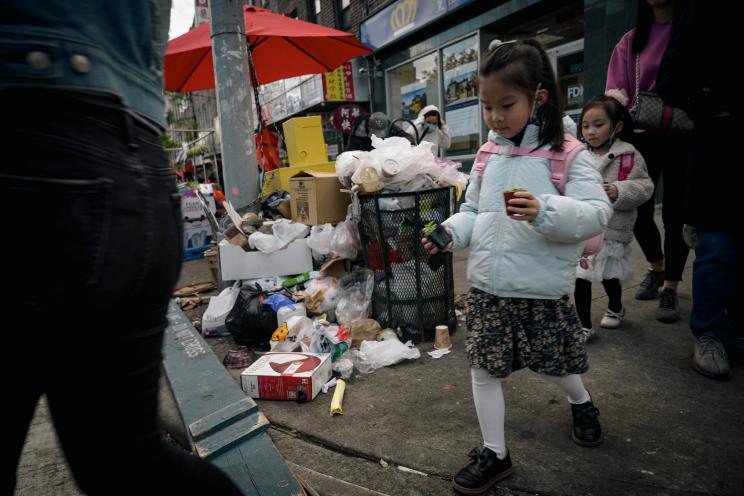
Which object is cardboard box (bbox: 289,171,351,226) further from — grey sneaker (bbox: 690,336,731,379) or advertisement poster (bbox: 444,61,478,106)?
advertisement poster (bbox: 444,61,478,106)

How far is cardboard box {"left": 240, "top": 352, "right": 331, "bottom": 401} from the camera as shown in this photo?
246 centimetres

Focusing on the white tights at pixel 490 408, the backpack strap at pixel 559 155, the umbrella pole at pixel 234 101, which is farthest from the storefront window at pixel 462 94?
the white tights at pixel 490 408

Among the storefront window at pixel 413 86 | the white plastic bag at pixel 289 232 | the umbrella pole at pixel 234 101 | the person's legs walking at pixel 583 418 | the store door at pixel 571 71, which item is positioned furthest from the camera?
the storefront window at pixel 413 86

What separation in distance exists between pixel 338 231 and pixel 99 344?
302 centimetres

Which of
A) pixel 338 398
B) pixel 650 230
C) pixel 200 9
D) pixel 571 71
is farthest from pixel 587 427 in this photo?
pixel 200 9

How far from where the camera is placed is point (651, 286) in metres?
3.48

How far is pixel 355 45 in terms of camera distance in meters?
6.70

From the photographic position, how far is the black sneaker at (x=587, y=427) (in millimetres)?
1882

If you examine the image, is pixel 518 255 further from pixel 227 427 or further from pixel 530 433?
pixel 227 427

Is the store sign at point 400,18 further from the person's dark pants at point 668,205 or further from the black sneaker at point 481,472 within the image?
the black sneaker at point 481,472

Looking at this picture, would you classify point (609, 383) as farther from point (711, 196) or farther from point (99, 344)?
point (99, 344)

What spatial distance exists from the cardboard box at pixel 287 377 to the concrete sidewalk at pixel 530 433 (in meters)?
0.06

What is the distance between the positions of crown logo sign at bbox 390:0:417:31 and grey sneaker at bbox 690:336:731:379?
334 inches

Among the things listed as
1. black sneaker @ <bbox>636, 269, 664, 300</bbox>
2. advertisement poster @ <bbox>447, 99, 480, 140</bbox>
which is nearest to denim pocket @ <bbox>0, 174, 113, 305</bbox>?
black sneaker @ <bbox>636, 269, 664, 300</bbox>
